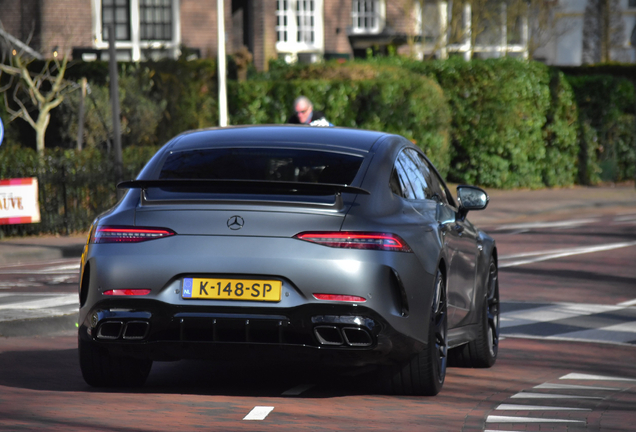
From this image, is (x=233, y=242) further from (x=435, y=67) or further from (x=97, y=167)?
(x=435, y=67)

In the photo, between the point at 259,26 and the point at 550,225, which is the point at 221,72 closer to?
the point at 550,225

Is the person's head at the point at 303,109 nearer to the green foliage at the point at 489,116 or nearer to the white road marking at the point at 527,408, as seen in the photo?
the white road marking at the point at 527,408

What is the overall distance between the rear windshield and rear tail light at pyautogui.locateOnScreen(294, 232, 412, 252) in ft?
1.87

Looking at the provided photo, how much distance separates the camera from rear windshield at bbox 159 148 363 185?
22.1 ft

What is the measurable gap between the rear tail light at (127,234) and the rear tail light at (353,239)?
727 millimetres

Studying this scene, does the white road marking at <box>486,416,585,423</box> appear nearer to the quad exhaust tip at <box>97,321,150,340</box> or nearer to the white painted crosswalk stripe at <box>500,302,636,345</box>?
the quad exhaust tip at <box>97,321,150,340</box>

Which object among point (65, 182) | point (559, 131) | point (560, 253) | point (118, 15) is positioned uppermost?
point (118, 15)

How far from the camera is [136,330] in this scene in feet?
20.7

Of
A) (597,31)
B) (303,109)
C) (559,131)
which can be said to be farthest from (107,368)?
(597,31)

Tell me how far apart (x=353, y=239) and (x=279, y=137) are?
1132 mm

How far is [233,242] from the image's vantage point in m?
6.16


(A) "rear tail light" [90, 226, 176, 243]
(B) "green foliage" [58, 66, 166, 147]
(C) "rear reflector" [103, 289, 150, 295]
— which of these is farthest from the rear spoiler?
(B) "green foliage" [58, 66, 166, 147]

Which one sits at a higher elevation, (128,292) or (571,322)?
(128,292)

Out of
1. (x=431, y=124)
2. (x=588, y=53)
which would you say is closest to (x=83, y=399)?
(x=431, y=124)
